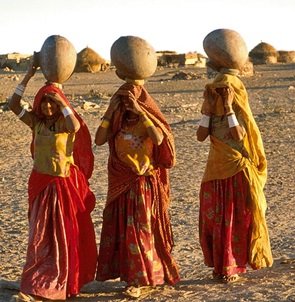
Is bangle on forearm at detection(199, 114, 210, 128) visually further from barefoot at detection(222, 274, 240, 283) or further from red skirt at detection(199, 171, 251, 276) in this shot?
barefoot at detection(222, 274, 240, 283)

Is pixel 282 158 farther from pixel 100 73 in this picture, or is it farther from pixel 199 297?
pixel 100 73

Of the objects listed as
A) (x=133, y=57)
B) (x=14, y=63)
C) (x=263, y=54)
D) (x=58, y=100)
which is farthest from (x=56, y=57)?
(x=263, y=54)

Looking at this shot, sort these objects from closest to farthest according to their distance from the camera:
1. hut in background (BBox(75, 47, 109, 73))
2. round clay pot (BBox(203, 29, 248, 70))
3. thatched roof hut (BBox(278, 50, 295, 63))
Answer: round clay pot (BBox(203, 29, 248, 70)), hut in background (BBox(75, 47, 109, 73)), thatched roof hut (BBox(278, 50, 295, 63))

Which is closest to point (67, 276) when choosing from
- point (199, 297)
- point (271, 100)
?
point (199, 297)

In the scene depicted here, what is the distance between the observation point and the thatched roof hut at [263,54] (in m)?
55.8

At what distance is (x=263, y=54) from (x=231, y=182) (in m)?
51.2

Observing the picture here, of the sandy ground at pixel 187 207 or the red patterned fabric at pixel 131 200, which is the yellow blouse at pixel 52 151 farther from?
the sandy ground at pixel 187 207

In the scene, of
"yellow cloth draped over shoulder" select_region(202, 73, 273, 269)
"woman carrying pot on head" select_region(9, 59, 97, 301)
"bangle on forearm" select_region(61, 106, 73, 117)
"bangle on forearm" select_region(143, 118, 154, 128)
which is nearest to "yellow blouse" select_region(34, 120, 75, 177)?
"woman carrying pot on head" select_region(9, 59, 97, 301)

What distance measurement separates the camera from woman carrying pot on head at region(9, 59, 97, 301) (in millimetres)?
5508

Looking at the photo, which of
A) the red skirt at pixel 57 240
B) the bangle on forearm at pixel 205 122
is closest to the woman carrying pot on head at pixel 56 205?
the red skirt at pixel 57 240

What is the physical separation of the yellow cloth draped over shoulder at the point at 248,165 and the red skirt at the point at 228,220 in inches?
1.9

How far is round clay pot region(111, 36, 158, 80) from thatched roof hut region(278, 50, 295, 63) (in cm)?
5601

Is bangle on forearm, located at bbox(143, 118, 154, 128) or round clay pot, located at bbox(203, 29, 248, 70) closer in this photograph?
bangle on forearm, located at bbox(143, 118, 154, 128)

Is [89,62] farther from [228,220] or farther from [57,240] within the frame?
[57,240]
